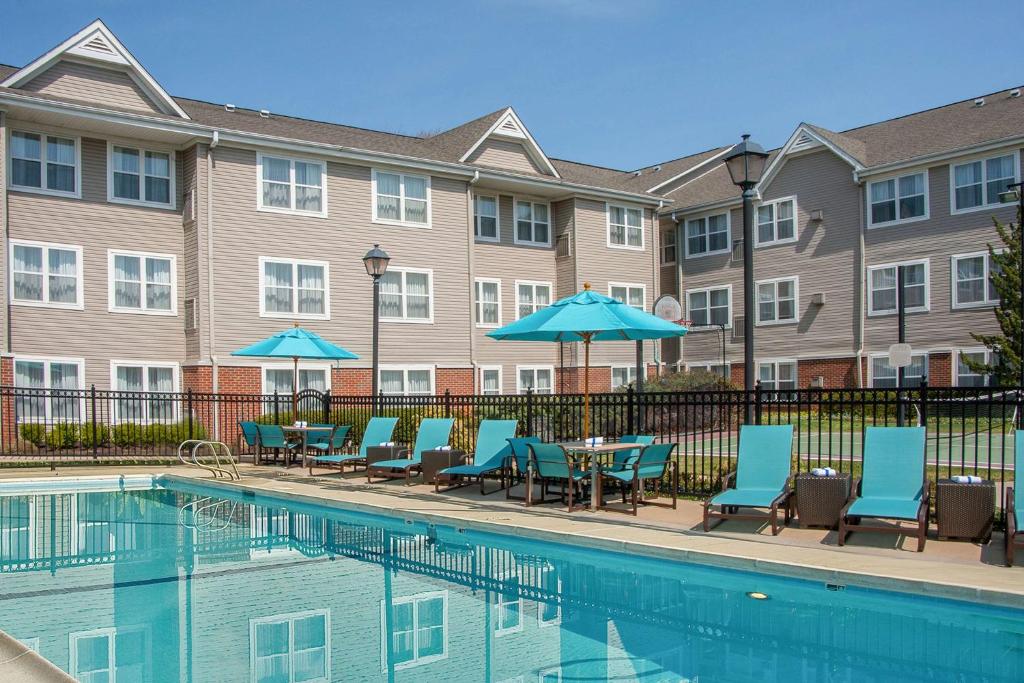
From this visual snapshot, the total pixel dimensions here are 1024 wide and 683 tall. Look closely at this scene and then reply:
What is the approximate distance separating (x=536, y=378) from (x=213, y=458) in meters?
14.7

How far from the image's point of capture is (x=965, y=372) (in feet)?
92.0

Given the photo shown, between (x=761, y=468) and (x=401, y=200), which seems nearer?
(x=761, y=468)

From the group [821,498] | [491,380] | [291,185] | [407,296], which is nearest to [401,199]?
[407,296]

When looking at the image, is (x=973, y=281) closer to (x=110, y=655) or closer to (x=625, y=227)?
(x=625, y=227)

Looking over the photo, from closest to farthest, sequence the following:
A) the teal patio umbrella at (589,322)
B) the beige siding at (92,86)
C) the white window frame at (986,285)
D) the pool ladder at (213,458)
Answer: the teal patio umbrella at (589,322) < the pool ladder at (213,458) < the beige siding at (92,86) < the white window frame at (986,285)

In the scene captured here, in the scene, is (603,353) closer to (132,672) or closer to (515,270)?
(515,270)

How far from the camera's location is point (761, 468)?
10.3m

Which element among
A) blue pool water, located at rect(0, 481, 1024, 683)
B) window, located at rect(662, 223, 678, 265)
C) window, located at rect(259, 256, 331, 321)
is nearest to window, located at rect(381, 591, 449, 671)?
blue pool water, located at rect(0, 481, 1024, 683)

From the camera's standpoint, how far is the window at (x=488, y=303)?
3061 cm

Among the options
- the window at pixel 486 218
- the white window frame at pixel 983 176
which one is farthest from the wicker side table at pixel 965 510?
the window at pixel 486 218

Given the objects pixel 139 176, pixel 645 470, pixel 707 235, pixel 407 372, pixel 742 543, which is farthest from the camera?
pixel 707 235

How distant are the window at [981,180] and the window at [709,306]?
9369 millimetres

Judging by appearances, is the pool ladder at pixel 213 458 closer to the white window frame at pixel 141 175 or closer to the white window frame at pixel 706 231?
the white window frame at pixel 141 175

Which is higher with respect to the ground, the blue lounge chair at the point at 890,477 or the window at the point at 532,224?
the window at the point at 532,224
